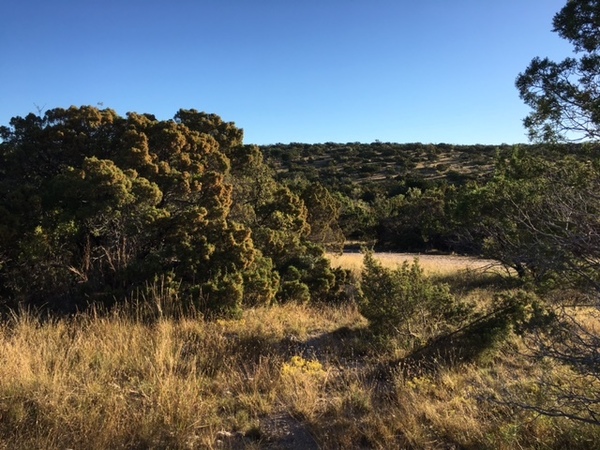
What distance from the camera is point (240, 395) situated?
4.44 m

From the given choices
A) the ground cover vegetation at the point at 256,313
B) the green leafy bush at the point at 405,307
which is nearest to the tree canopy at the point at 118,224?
the ground cover vegetation at the point at 256,313

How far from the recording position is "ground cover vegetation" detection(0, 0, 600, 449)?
11.9 feet

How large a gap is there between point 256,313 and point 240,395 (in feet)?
11.6

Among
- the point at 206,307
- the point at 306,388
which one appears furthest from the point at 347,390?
the point at 206,307

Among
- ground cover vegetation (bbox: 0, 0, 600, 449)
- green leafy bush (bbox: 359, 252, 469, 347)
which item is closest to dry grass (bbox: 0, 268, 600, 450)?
ground cover vegetation (bbox: 0, 0, 600, 449)

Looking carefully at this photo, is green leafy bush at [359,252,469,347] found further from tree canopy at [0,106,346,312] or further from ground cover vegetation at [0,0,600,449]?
tree canopy at [0,106,346,312]

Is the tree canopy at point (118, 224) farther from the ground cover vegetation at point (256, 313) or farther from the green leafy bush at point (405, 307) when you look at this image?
the green leafy bush at point (405, 307)

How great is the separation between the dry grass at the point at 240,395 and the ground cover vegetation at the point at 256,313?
2 cm

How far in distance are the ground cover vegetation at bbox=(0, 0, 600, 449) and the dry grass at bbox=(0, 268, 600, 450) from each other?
0.02 meters

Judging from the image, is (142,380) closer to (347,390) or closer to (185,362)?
(185,362)

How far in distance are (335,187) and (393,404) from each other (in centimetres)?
3699

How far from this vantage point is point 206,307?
758cm

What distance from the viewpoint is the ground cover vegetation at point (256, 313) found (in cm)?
362

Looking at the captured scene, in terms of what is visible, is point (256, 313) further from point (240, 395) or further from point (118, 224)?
point (240, 395)
